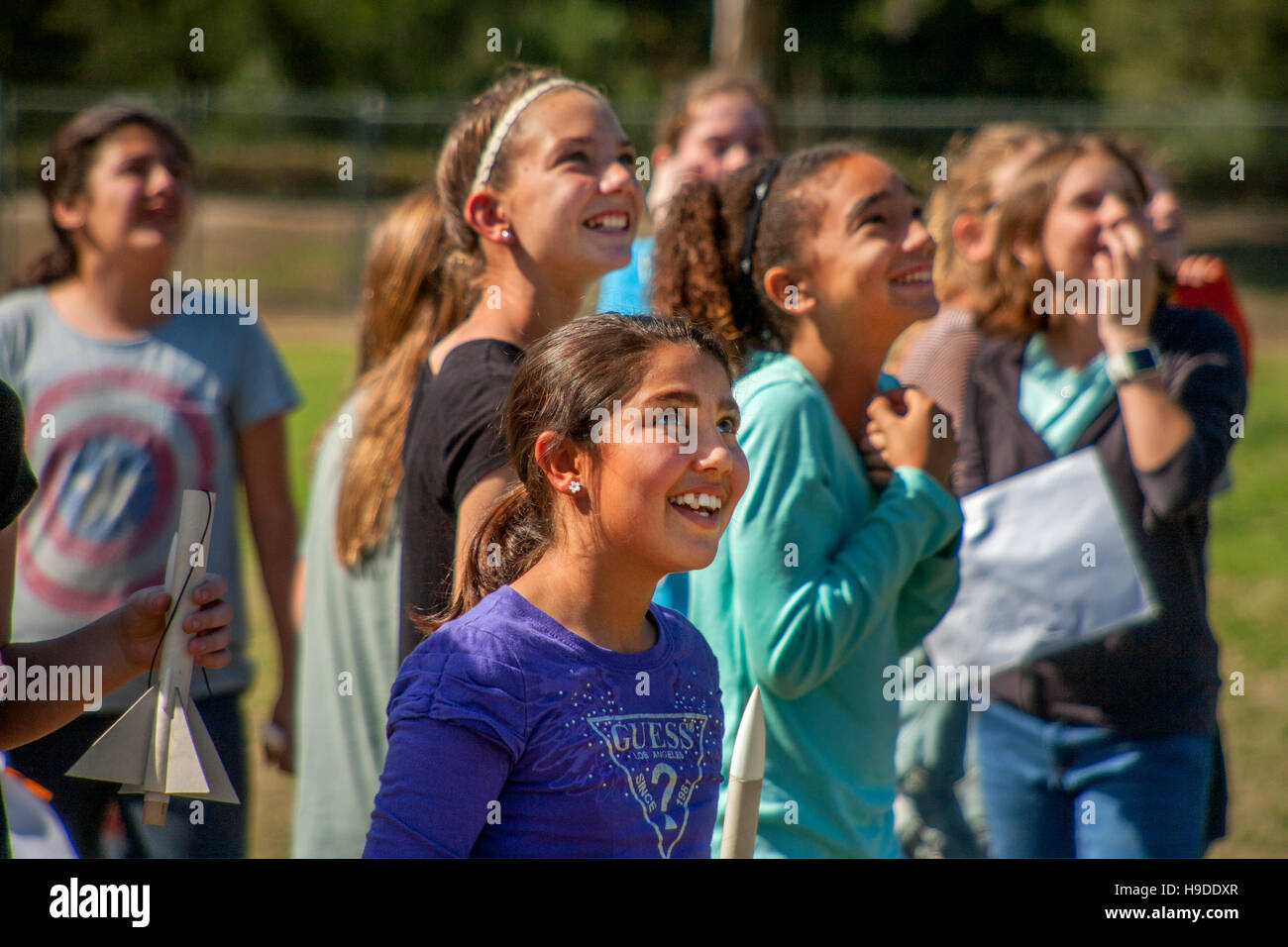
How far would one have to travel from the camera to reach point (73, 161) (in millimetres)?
3201

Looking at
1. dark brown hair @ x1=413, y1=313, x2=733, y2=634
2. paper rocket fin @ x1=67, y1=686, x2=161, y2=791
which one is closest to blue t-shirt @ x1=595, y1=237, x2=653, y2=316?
Answer: dark brown hair @ x1=413, y1=313, x2=733, y2=634

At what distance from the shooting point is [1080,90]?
28344mm

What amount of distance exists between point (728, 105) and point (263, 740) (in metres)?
2.34

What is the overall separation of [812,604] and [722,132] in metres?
2.36

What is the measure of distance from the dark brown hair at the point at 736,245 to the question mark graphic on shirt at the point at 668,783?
98 centimetres

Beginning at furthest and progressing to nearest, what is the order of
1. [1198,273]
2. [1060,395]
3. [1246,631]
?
1. [1246,631]
2. [1198,273]
3. [1060,395]

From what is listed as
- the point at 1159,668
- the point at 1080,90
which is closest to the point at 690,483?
the point at 1159,668

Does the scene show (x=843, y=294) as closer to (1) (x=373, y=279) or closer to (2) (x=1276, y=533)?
(1) (x=373, y=279)

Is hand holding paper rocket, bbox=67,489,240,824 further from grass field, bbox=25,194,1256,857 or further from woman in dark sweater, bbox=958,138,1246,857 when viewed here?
woman in dark sweater, bbox=958,138,1246,857

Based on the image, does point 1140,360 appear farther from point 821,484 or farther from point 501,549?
point 501,549

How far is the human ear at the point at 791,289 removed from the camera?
2.44 m

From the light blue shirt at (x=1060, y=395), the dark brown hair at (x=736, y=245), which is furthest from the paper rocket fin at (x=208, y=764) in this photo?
the light blue shirt at (x=1060, y=395)

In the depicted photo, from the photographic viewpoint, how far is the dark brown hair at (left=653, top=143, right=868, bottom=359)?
2465 mm

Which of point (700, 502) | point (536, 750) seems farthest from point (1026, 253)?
point (536, 750)
